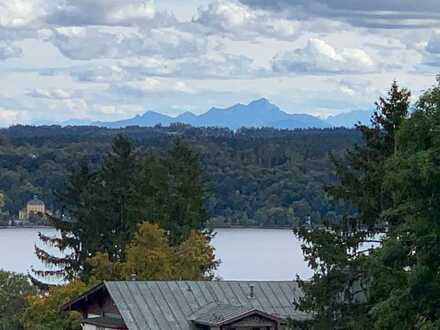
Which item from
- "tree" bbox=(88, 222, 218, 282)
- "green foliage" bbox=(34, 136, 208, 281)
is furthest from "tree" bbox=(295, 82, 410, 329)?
"green foliage" bbox=(34, 136, 208, 281)

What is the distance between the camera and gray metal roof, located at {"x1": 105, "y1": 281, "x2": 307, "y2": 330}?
142 ft

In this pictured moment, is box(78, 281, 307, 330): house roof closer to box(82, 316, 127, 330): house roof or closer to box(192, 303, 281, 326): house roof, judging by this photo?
box(192, 303, 281, 326): house roof

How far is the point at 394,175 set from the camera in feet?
75.3

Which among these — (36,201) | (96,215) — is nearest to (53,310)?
→ (96,215)

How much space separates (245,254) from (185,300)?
91742mm

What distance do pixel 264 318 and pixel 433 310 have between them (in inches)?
814

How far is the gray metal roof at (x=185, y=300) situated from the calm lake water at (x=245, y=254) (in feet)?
128

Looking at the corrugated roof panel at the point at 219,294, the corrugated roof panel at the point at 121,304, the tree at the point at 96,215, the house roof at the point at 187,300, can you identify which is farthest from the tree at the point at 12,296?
the corrugated roof panel at the point at 121,304

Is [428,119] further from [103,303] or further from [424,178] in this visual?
[103,303]

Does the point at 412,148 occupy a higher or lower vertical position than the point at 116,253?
higher

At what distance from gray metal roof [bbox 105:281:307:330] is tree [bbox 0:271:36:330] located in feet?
55.1

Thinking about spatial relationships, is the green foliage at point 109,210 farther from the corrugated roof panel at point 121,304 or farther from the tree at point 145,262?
the corrugated roof panel at point 121,304

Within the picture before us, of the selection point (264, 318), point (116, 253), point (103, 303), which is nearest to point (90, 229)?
point (116, 253)

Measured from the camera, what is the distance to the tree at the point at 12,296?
61.2 m
